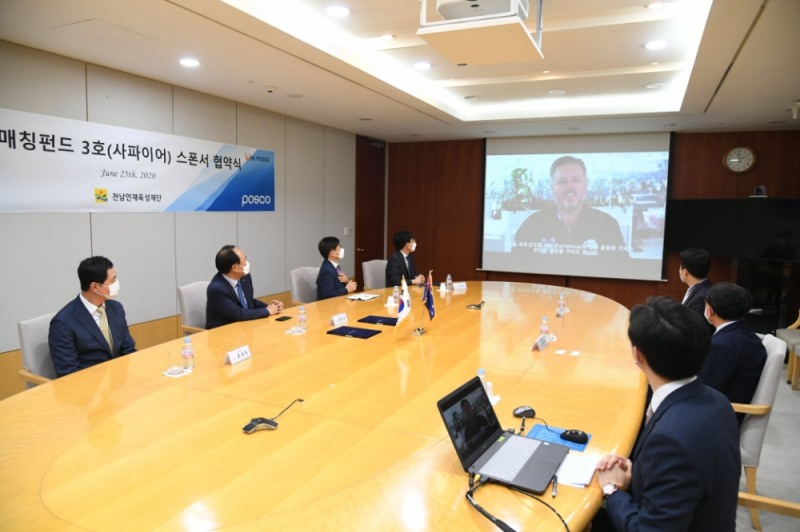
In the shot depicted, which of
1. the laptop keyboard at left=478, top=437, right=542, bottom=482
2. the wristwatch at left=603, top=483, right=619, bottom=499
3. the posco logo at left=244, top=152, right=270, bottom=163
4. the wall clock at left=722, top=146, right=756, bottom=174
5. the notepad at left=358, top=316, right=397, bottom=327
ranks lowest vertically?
the wristwatch at left=603, top=483, right=619, bottom=499

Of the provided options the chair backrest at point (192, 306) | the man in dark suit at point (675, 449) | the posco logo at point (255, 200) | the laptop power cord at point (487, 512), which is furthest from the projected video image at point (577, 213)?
the laptop power cord at point (487, 512)

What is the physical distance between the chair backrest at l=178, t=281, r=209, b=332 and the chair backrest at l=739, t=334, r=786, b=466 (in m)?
3.45

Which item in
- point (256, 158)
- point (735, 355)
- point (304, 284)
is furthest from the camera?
point (256, 158)

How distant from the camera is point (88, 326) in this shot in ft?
9.47

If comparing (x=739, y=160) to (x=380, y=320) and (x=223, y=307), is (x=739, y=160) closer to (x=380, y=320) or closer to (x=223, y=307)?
(x=380, y=320)

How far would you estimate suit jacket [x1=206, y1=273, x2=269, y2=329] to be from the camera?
376cm

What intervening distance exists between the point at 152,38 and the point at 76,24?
1.46ft

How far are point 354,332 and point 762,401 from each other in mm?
2239

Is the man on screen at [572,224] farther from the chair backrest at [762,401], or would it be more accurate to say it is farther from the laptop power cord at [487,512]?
the laptop power cord at [487,512]

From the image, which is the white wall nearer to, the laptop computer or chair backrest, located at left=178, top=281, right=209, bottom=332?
chair backrest, located at left=178, top=281, right=209, bottom=332

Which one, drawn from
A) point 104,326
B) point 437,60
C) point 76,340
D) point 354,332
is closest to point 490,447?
point 354,332

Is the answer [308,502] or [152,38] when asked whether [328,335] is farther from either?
[152,38]

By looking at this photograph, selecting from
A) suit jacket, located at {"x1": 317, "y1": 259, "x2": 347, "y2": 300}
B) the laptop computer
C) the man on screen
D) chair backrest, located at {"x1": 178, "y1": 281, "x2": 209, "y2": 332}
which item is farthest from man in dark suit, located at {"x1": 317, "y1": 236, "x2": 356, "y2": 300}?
the man on screen

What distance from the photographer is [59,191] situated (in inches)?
163
